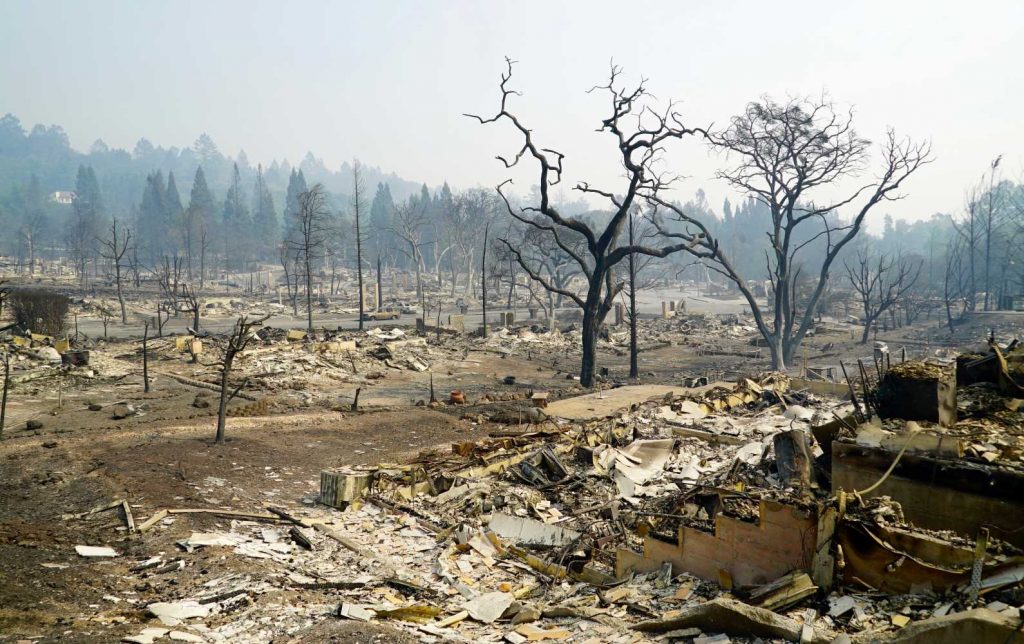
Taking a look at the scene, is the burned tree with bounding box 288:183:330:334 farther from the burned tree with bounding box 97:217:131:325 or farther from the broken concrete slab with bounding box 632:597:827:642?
the broken concrete slab with bounding box 632:597:827:642

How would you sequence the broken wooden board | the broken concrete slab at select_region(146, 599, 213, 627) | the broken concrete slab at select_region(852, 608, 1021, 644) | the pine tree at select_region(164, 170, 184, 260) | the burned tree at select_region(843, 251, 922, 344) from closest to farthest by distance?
the broken concrete slab at select_region(852, 608, 1021, 644) < the broken wooden board < the broken concrete slab at select_region(146, 599, 213, 627) < the burned tree at select_region(843, 251, 922, 344) < the pine tree at select_region(164, 170, 184, 260)

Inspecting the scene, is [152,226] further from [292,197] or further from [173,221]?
[292,197]

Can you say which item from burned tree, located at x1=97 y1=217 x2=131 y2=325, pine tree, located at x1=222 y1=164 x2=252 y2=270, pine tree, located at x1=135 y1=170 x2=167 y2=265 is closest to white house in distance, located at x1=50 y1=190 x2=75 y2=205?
pine tree, located at x1=135 y1=170 x2=167 y2=265

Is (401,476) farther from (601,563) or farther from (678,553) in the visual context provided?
(678,553)

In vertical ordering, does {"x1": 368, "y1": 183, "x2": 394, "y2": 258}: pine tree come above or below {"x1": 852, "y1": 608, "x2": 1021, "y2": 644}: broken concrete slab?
above

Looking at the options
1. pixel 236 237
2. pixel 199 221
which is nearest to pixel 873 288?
pixel 199 221

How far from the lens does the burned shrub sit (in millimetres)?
25016

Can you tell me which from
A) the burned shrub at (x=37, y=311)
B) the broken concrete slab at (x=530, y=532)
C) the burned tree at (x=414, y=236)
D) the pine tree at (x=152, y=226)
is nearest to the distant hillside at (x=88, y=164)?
the pine tree at (x=152, y=226)

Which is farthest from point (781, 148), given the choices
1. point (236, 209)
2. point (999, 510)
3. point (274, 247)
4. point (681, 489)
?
point (236, 209)

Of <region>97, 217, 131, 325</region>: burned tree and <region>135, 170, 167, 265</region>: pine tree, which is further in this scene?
<region>135, 170, 167, 265</region>: pine tree

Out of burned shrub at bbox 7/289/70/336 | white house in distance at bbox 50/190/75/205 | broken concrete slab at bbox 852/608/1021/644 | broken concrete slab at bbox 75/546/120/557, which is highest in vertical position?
white house in distance at bbox 50/190/75/205

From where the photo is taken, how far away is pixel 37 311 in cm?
2533

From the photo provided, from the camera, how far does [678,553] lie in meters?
6.40

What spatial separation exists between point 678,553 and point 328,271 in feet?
274
